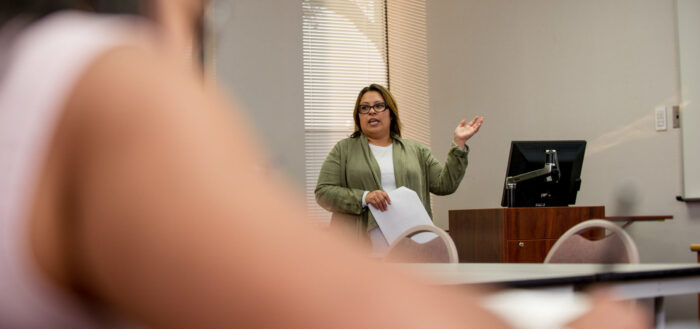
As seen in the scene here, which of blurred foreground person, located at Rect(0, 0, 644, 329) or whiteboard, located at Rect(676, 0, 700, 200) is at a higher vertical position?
whiteboard, located at Rect(676, 0, 700, 200)

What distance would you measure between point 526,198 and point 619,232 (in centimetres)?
130

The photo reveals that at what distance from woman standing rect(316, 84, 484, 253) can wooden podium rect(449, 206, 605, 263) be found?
0.51 metres

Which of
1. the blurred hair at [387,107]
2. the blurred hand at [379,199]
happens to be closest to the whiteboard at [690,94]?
the blurred hair at [387,107]

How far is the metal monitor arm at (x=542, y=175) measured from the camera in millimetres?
3902

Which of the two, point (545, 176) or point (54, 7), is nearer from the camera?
point (54, 7)

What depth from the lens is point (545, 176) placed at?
13.2 ft

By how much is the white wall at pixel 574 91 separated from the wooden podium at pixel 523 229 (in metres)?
0.93

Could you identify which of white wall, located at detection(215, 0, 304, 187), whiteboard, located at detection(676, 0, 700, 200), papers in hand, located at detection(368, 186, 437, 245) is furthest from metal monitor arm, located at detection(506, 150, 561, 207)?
white wall, located at detection(215, 0, 304, 187)

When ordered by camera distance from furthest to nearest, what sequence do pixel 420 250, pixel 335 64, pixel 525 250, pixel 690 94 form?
1. pixel 335 64
2. pixel 690 94
3. pixel 525 250
4. pixel 420 250

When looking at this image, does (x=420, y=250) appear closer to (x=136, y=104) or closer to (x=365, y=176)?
(x=365, y=176)

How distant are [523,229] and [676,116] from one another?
1936mm

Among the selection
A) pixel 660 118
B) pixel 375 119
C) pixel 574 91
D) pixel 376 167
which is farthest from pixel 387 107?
pixel 660 118

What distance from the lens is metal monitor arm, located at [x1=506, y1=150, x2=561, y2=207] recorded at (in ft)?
12.8

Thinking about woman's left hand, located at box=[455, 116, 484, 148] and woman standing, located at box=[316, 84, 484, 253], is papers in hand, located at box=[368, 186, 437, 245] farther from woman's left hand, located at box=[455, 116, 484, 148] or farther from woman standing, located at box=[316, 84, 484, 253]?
woman's left hand, located at box=[455, 116, 484, 148]
